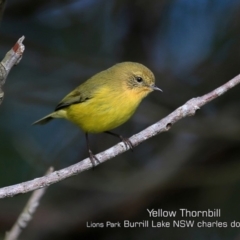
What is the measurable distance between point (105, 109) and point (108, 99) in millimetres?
109

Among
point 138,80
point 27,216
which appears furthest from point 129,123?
point 27,216

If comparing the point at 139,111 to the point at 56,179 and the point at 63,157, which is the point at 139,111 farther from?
the point at 56,179

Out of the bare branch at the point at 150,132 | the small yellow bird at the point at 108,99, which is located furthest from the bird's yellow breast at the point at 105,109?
the bare branch at the point at 150,132

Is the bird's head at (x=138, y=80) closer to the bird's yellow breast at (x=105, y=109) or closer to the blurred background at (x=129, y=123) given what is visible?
the bird's yellow breast at (x=105, y=109)

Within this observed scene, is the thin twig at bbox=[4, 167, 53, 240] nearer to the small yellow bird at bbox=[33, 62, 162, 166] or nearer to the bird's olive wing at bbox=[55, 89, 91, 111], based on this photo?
the small yellow bird at bbox=[33, 62, 162, 166]

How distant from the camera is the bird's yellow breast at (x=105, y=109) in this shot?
13.9ft

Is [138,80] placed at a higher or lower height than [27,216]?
higher

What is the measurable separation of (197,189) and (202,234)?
0.47 meters

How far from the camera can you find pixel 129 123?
6465 millimetres

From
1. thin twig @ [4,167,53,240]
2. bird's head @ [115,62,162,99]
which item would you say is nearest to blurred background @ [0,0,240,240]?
bird's head @ [115,62,162,99]

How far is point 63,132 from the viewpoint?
666 cm

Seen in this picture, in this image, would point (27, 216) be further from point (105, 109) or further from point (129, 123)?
point (129, 123)

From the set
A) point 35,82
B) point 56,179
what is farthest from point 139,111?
point 56,179

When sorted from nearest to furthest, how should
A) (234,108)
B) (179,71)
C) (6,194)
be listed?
(6,194) → (234,108) → (179,71)
